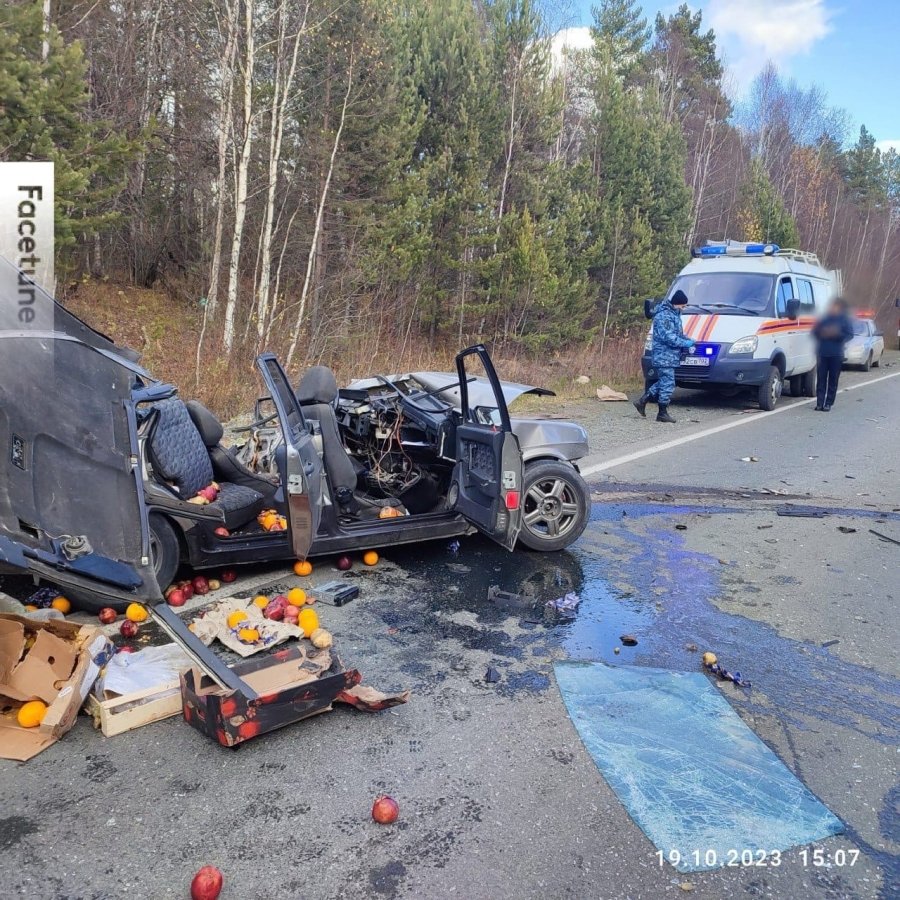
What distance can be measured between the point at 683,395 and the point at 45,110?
11.8m

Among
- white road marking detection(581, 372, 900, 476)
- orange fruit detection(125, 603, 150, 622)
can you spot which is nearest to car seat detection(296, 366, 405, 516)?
orange fruit detection(125, 603, 150, 622)


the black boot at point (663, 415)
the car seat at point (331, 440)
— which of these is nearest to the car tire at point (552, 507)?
the car seat at point (331, 440)

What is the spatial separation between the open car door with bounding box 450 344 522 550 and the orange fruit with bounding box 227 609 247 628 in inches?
61.4

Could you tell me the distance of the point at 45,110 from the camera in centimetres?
1037

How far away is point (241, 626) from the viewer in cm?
383

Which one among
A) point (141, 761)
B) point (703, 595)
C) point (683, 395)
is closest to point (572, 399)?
point (683, 395)

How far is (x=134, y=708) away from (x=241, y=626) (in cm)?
81

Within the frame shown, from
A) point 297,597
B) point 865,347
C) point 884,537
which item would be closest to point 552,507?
point 297,597

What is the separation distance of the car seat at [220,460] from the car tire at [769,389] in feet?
33.7

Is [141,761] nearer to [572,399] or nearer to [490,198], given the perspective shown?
[572,399]

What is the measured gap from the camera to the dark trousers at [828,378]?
13.1 m

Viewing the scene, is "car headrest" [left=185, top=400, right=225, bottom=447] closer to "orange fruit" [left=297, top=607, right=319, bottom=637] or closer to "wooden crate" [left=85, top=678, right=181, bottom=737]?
"orange fruit" [left=297, top=607, right=319, bottom=637]

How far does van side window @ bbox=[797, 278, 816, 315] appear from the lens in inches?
547

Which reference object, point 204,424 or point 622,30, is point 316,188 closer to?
point 204,424
